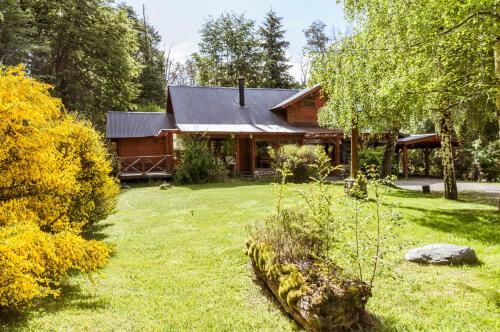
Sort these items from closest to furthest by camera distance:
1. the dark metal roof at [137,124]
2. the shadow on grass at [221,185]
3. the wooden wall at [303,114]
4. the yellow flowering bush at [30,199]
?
the yellow flowering bush at [30,199]
the shadow on grass at [221,185]
the dark metal roof at [137,124]
the wooden wall at [303,114]

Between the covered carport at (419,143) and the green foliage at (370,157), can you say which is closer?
the covered carport at (419,143)

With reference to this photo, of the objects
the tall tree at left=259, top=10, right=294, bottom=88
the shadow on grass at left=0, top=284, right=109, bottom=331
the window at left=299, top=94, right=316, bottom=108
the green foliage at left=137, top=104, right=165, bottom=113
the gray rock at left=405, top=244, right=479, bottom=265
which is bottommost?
the shadow on grass at left=0, top=284, right=109, bottom=331

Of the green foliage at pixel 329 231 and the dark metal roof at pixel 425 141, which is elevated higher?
the dark metal roof at pixel 425 141

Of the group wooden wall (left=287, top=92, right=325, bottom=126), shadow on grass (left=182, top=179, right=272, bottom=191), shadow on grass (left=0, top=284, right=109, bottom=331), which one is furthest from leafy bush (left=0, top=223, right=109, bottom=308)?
wooden wall (left=287, top=92, right=325, bottom=126)

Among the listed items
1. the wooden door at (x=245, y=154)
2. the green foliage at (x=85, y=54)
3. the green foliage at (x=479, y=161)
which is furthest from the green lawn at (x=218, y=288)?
the green foliage at (x=85, y=54)

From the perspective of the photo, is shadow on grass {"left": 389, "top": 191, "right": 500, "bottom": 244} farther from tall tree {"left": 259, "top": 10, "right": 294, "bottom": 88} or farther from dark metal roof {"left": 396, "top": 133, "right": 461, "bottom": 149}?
tall tree {"left": 259, "top": 10, "right": 294, "bottom": 88}

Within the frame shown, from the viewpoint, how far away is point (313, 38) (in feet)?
153

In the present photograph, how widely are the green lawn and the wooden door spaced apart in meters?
14.4

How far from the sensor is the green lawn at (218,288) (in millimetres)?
4273

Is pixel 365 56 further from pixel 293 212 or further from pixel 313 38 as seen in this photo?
pixel 313 38

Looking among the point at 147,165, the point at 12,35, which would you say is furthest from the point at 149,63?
the point at 147,165

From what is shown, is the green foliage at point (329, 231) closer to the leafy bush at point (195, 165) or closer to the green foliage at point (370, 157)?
the leafy bush at point (195, 165)

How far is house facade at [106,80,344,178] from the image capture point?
2075cm

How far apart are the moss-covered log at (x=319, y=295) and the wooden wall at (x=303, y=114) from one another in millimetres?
20182
